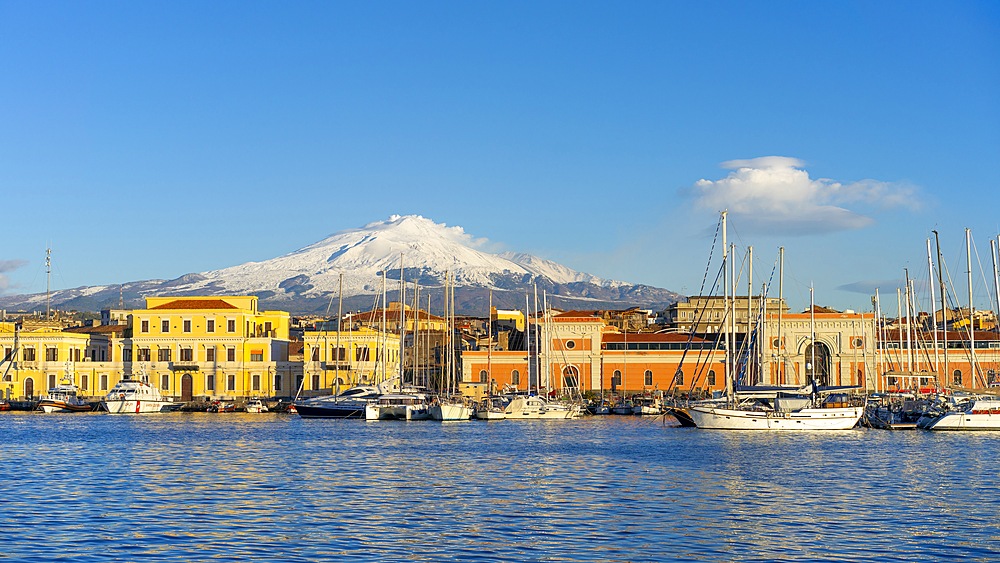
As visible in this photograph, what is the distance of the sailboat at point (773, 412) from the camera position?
5950 cm

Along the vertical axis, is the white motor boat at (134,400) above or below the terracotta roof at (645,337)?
below

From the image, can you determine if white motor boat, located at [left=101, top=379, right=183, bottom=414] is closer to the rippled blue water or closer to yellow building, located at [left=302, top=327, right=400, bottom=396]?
yellow building, located at [left=302, top=327, right=400, bottom=396]

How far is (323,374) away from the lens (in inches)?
3807

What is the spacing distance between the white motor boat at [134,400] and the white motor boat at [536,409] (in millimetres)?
24444

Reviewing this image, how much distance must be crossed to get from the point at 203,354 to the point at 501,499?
225ft

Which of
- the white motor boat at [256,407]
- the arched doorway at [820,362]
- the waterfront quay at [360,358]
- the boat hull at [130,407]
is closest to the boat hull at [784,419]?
the waterfront quay at [360,358]

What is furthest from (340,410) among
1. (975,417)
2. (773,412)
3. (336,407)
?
(975,417)

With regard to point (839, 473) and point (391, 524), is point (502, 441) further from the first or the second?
point (391, 524)

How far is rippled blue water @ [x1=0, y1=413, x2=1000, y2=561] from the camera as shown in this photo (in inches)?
919

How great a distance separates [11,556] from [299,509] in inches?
293

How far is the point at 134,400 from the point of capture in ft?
281

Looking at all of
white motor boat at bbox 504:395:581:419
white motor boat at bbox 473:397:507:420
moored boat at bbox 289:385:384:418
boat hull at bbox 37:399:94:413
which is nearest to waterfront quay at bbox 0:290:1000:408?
boat hull at bbox 37:399:94:413

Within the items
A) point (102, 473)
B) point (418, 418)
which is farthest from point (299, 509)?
point (418, 418)

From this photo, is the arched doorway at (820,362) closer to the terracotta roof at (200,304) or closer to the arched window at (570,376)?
the arched window at (570,376)
